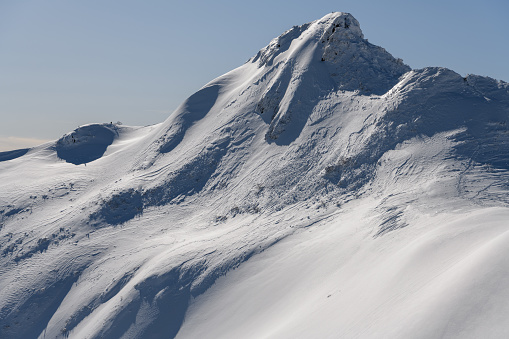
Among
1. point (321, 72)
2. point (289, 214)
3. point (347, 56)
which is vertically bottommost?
point (289, 214)

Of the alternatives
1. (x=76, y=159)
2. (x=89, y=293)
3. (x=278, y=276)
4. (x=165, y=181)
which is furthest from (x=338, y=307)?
(x=76, y=159)

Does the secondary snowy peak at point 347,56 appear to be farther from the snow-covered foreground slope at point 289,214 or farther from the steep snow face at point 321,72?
the snow-covered foreground slope at point 289,214

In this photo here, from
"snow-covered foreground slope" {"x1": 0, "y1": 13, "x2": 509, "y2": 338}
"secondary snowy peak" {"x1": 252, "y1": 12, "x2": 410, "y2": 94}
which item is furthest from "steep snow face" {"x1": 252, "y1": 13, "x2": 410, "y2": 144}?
"snow-covered foreground slope" {"x1": 0, "y1": 13, "x2": 509, "y2": 338}

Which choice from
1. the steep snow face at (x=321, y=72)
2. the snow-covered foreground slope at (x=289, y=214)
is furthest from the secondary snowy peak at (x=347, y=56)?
the snow-covered foreground slope at (x=289, y=214)

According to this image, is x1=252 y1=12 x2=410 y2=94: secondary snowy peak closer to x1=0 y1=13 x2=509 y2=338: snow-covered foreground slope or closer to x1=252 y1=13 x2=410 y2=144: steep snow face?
x1=252 y1=13 x2=410 y2=144: steep snow face

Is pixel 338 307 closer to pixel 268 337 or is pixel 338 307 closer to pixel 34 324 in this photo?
pixel 268 337

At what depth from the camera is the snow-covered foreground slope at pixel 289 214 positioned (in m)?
17.2

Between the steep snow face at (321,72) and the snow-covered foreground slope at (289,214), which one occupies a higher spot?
the steep snow face at (321,72)

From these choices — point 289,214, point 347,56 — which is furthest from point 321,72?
point 289,214

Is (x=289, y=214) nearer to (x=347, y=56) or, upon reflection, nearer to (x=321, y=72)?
(x=321, y=72)

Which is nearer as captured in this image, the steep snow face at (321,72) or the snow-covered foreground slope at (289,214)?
the snow-covered foreground slope at (289,214)

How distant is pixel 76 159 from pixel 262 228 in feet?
89.4

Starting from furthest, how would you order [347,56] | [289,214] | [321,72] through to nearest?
[347,56]
[321,72]
[289,214]

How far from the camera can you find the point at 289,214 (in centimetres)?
2756
